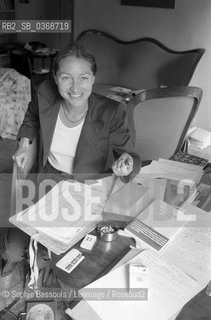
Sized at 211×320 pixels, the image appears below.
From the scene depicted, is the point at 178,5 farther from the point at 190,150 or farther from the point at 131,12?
the point at 190,150

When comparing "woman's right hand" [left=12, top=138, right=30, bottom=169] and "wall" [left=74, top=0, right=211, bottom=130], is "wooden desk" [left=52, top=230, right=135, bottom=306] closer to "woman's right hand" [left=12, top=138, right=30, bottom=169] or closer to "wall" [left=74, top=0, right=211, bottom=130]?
"woman's right hand" [left=12, top=138, right=30, bottom=169]

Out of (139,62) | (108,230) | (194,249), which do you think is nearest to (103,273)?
(108,230)

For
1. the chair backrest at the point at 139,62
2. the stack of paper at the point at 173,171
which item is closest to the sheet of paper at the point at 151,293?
the stack of paper at the point at 173,171

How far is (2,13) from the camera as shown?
4996 mm

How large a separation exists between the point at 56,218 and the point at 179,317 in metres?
0.46

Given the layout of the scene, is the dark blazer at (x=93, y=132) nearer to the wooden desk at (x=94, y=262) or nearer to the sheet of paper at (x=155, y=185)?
the sheet of paper at (x=155, y=185)

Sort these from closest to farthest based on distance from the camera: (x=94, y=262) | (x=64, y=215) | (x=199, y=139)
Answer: (x=94, y=262)
(x=64, y=215)
(x=199, y=139)

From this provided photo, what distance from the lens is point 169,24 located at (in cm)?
340

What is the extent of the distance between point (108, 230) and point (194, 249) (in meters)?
0.27

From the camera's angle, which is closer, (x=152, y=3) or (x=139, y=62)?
(x=152, y=3)

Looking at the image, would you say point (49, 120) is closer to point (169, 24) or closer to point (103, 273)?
point (103, 273)

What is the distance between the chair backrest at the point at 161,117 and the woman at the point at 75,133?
16.6 inches

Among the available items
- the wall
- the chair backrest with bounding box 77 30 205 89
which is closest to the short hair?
the chair backrest with bounding box 77 30 205 89

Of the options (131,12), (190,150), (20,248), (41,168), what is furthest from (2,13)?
(20,248)
